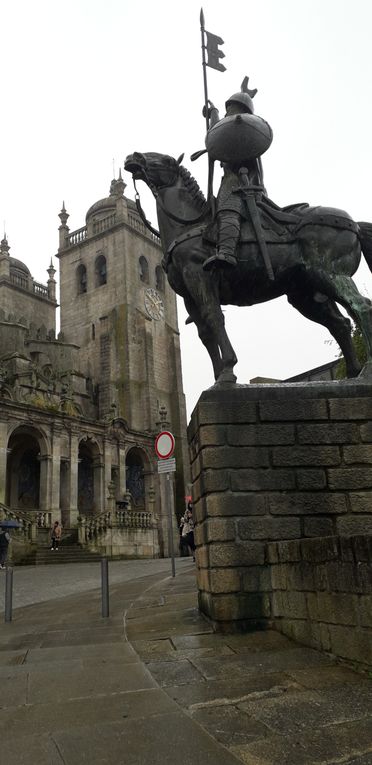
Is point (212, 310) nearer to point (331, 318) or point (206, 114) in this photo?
point (331, 318)

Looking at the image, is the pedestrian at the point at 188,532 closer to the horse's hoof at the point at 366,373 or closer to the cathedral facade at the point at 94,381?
the horse's hoof at the point at 366,373

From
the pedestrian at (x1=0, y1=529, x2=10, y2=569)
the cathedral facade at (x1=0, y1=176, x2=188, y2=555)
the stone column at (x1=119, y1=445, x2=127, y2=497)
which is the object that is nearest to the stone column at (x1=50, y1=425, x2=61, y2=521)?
the cathedral facade at (x1=0, y1=176, x2=188, y2=555)

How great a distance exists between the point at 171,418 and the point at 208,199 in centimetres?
3994

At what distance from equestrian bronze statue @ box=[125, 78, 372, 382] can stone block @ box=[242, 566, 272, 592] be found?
1.91 m

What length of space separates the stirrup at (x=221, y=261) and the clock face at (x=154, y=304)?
4163cm

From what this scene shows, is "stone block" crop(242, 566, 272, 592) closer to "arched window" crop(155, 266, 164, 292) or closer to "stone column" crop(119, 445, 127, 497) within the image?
"stone column" crop(119, 445, 127, 497)

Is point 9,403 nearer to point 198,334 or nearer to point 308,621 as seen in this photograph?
point 198,334

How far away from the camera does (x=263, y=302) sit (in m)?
6.61

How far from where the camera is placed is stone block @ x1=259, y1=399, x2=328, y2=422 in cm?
537

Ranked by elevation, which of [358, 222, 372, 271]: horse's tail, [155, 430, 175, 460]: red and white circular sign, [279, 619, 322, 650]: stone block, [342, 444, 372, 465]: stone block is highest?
[358, 222, 372, 271]: horse's tail

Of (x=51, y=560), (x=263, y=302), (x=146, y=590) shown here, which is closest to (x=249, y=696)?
(x=263, y=302)

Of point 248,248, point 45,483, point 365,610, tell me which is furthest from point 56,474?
point 365,610

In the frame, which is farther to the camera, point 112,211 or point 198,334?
point 112,211

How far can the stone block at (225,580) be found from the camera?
4.80m
